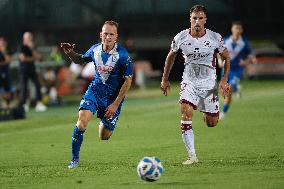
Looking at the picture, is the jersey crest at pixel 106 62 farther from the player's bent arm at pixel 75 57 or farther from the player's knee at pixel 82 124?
the player's knee at pixel 82 124

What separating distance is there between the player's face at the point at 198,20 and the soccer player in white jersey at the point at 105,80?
46.7 inches

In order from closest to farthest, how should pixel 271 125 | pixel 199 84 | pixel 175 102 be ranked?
pixel 199 84 → pixel 271 125 → pixel 175 102

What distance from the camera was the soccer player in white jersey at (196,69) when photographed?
14.3 metres

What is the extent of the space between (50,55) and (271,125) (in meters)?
17.9

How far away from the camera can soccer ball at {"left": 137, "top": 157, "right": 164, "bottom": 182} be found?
39.1 ft

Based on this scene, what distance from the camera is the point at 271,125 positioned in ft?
69.9

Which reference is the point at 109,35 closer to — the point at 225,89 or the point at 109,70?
the point at 109,70

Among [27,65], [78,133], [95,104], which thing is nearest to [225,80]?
[95,104]

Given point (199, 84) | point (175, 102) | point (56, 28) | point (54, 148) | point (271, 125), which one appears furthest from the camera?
point (56, 28)

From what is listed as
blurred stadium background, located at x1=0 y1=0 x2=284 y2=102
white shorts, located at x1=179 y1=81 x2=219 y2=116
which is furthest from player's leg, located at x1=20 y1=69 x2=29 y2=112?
white shorts, located at x1=179 y1=81 x2=219 y2=116

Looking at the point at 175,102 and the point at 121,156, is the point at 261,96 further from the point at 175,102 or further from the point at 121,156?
the point at 121,156

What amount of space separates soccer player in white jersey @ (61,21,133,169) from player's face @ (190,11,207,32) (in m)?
1.19

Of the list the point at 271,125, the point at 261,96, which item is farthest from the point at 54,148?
the point at 261,96

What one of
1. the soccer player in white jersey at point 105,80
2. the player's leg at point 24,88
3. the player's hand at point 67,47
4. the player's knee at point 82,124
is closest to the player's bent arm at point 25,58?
the player's leg at point 24,88
